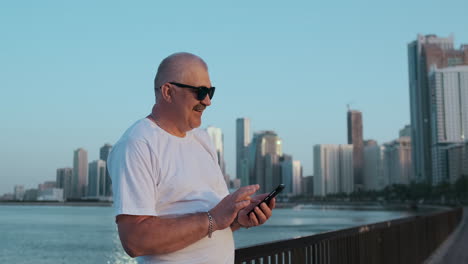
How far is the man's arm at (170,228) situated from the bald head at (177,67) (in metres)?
0.44

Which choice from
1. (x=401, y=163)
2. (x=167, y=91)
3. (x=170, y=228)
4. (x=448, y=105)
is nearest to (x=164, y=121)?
(x=167, y=91)

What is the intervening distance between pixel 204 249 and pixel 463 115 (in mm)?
176275

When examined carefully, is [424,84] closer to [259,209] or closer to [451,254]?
[451,254]

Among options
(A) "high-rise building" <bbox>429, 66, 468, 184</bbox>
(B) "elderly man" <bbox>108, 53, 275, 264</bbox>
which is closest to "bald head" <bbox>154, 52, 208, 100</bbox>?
(B) "elderly man" <bbox>108, 53, 275, 264</bbox>

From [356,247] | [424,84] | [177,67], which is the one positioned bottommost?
[356,247]

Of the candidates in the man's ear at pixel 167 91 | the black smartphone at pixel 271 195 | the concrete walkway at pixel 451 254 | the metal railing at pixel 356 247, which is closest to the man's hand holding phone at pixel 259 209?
the black smartphone at pixel 271 195

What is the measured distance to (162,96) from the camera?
6.06ft

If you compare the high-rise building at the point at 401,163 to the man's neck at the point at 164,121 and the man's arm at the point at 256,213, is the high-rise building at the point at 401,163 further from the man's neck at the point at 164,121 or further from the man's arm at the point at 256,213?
the man's neck at the point at 164,121

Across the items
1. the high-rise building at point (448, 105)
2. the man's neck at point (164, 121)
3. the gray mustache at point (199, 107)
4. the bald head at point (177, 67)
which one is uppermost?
the high-rise building at point (448, 105)

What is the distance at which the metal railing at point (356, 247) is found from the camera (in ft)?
11.2

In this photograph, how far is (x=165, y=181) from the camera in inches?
69.0

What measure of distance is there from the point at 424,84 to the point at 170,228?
183 metres

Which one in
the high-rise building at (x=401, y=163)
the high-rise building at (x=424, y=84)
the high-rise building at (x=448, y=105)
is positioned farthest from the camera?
the high-rise building at (x=401, y=163)

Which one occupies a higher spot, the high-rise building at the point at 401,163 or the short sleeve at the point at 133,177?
the high-rise building at the point at 401,163
